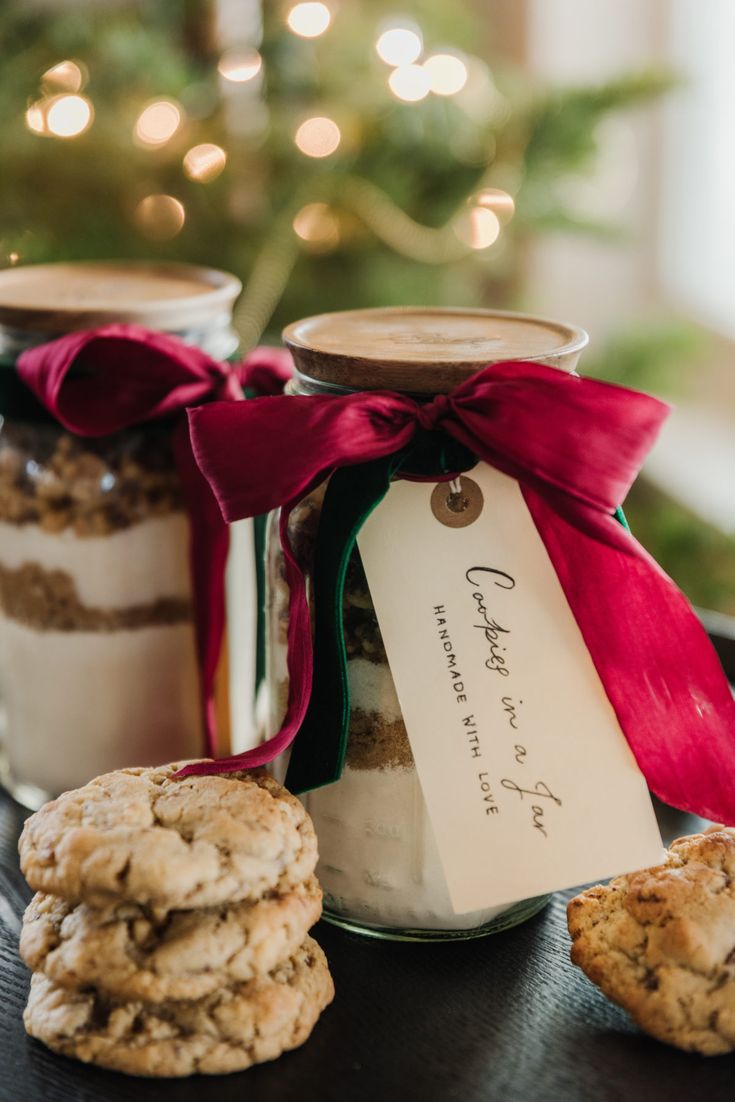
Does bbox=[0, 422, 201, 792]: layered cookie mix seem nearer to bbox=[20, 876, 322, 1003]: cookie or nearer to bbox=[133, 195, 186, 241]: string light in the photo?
bbox=[20, 876, 322, 1003]: cookie

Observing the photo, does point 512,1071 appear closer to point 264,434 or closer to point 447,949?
point 447,949

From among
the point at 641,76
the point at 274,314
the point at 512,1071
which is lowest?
the point at 274,314

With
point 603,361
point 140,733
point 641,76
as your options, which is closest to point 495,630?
point 140,733

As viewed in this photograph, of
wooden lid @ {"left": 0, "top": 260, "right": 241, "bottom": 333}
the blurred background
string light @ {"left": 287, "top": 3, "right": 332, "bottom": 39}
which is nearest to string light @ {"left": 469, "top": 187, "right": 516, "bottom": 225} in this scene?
the blurred background

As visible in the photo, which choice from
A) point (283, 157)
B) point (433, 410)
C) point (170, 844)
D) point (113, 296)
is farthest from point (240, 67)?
point (170, 844)

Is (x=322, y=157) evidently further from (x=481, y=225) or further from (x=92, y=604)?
(x=92, y=604)

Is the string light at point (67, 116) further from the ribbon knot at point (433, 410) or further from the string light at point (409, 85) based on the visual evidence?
the ribbon knot at point (433, 410)
